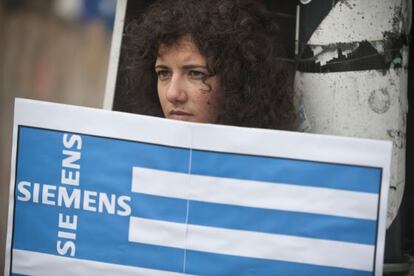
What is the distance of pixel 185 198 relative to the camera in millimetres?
1739

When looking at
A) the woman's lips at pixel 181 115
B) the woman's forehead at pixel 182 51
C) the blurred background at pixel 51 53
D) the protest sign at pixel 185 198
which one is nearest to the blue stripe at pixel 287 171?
the protest sign at pixel 185 198

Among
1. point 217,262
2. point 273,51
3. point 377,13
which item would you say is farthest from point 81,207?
point 377,13

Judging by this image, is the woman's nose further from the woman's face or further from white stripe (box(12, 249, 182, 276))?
white stripe (box(12, 249, 182, 276))

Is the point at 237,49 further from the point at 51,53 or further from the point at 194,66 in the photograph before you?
the point at 51,53

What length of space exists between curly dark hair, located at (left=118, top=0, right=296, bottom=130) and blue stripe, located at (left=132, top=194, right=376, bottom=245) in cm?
65

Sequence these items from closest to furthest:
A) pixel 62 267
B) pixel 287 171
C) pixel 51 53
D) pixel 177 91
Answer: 1. pixel 287 171
2. pixel 62 267
3. pixel 177 91
4. pixel 51 53

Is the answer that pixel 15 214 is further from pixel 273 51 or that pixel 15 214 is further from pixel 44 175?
pixel 273 51

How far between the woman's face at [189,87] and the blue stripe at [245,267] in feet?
2.24

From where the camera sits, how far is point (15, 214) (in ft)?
6.17

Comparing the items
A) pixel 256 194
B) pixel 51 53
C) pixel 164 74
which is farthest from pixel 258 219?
pixel 51 53

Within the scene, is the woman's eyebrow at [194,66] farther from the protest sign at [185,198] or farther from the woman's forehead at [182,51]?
the protest sign at [185,198]

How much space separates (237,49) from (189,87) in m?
0.29

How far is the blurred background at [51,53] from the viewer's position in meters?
3.52

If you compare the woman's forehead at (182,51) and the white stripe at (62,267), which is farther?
the woman's forehead at (182,51)
